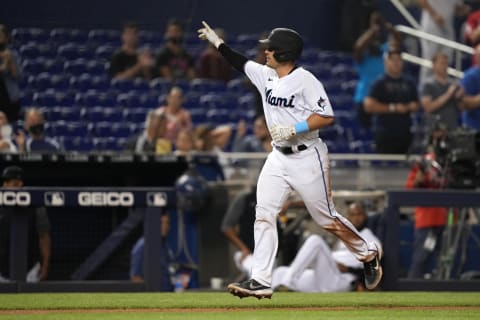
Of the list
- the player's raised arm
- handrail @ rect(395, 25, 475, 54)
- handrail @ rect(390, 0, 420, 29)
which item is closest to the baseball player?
the player's raised arm

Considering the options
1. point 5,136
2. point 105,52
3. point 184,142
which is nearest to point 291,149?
point 184,142

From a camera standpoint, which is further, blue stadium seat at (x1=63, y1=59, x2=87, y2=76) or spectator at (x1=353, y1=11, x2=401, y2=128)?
spectator at (x1=353, y1=11, x2=401, y2=128)

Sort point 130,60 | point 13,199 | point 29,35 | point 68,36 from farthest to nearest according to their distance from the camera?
point 130,60
point 68,36
point 29,35
point 13,199

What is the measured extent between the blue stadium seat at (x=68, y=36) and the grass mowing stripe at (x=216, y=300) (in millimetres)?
4468

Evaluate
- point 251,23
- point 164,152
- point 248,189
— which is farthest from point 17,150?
point 251,23

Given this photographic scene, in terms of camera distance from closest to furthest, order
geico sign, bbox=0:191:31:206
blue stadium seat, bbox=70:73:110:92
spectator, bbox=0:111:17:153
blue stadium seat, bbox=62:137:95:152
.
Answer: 1. geico sign, bbox=0:191:31:206
2. spectator, bbox=0:111:17:153
3. blue stadium seat, bbox=62:137:95:152
4. blue stadium seat, bbox=70:73:110:92

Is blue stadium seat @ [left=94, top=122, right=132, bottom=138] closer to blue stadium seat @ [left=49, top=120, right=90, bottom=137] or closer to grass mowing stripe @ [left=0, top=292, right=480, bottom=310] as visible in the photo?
blue stadium seat @ [left=49, top=120, right=90, bottom=137]

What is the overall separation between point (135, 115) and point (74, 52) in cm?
105

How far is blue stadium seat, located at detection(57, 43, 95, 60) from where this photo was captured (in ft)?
42.8

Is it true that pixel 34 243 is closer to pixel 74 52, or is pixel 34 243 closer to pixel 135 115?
pixel 74 52

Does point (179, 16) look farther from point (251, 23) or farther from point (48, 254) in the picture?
point (48, 254)

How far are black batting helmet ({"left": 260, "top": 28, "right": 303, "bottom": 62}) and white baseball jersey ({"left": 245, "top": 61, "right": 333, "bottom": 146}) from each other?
115mm

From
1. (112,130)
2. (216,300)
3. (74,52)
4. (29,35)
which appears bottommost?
(216,300)

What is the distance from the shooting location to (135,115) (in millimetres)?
13695
